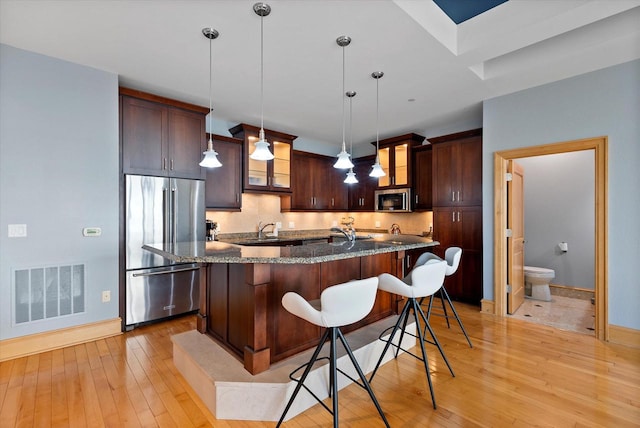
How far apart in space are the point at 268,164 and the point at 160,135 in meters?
1.70

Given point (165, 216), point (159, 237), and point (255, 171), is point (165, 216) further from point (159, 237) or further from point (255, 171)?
point (255, 171)

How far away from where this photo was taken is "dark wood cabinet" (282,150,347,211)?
5.26m

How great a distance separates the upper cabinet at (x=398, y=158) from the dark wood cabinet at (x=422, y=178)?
127 mm

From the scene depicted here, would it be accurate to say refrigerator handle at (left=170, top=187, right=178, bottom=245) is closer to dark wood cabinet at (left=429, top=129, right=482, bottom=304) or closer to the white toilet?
dark wood cabinet at (left=429, top=129, right=482, bottom=304)

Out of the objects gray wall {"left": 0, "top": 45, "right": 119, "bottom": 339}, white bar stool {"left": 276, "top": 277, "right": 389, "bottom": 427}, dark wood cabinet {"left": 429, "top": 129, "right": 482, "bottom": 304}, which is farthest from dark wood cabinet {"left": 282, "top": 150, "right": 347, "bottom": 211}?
white bar stool {"left": 276, "top": 277, "right": 389, "bottom": 427}

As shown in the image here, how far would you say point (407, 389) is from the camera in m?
2.11

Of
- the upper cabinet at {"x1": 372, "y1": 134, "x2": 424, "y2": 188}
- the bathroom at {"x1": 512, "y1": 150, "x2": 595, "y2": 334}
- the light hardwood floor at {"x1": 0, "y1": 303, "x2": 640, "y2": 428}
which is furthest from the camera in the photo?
the upper cabinet at {"x1": 372, "y1": 134, "x2": 424, "y2": 188}

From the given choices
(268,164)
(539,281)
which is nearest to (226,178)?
(268,164)

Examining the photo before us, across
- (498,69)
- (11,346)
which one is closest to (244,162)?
(11,346)

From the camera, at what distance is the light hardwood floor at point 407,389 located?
70.7 inches

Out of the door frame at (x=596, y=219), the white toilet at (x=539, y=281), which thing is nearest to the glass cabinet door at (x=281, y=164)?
the door frame at (x=596, y=219)

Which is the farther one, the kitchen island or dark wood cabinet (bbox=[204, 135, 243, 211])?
dark wood cabinet (bbox=[204, 135, 243, 211])

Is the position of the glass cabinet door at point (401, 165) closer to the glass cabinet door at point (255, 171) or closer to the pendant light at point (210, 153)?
the glass cabinet door at point (255, 171)

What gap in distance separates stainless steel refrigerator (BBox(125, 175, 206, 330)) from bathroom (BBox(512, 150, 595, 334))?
4655 mm
